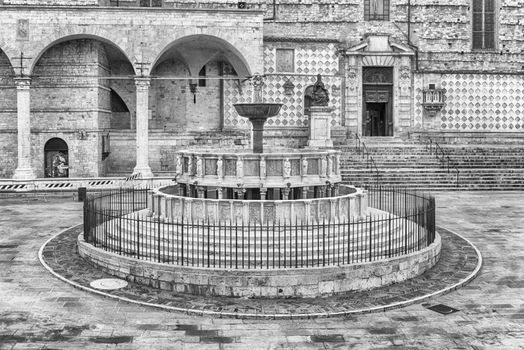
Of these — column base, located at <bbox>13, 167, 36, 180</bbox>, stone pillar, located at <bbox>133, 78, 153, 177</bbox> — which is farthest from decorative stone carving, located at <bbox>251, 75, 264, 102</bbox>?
column base, located at <bbox>13, 167, 36, 180</bbox>

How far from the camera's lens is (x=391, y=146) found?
29453 millimetres

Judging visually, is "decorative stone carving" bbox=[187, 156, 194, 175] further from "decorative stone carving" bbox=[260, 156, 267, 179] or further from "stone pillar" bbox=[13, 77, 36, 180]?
"stone pillar" bbox=[13, 77, 36, 180]

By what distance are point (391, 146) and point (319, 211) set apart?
17409 millimetres

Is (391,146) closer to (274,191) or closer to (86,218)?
(274,191)

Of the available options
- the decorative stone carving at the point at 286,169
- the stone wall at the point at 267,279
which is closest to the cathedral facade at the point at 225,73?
the decorative stone carving at the point at 286,169

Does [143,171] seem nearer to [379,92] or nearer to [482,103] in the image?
[379,92]

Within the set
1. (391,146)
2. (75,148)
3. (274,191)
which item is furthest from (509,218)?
(75,148)

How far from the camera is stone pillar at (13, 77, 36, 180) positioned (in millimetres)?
25875

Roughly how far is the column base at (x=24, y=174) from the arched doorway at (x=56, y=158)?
1.79 metres

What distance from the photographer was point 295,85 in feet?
101

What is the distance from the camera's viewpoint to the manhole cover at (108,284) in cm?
1084

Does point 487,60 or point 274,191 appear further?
point 487,60

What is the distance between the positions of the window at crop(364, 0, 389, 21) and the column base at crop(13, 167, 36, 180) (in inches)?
726

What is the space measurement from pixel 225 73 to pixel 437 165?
449 inches
